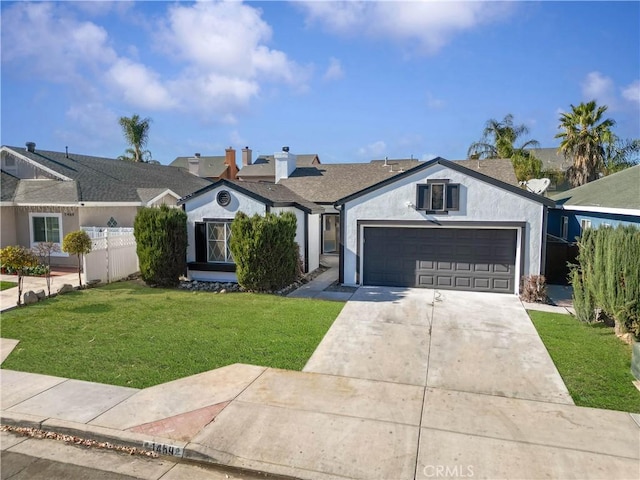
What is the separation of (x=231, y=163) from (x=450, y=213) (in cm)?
3852

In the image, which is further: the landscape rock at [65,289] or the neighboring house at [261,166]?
the neighboring house at [261,166]

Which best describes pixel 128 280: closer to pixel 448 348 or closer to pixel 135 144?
pixel 448 348

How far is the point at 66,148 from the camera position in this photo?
74.9 feet

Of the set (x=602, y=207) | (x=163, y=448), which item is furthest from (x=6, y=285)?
(x=602, y=207)

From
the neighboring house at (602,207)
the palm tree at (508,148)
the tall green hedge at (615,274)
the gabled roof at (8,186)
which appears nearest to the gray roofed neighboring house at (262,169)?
the palm tree at (508,148)

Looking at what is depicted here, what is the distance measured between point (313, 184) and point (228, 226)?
7.84m

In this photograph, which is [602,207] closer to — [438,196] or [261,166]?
[438,196]

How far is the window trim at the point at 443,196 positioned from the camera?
14.1 m

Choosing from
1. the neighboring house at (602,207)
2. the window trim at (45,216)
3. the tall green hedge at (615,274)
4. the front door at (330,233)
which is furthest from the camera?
the front door at (330,233)

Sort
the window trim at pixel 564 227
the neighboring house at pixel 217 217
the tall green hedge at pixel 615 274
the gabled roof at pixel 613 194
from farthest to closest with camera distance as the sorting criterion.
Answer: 1. the window trim at pixel 564 227
2. the neighboring house at pixel 217 217
3. the gabled roof at pixel 613 194
4. the tall green hedge at pixel 615 274

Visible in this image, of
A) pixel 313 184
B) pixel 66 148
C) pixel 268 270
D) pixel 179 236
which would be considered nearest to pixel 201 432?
pixel 268 270

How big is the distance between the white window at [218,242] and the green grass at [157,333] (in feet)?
7.53

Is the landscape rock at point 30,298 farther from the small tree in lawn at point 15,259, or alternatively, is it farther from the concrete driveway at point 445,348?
the concrete driveway at point 445,348

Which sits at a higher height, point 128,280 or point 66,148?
point 66,148
